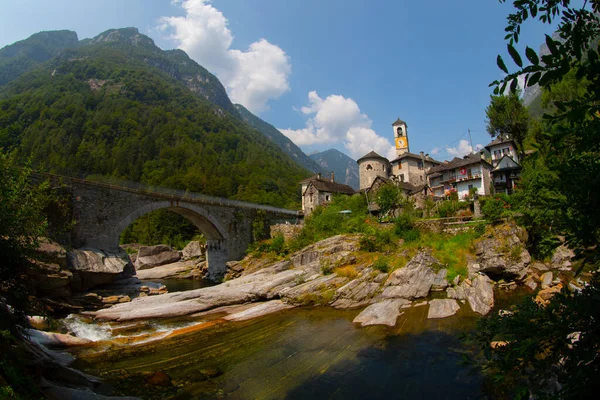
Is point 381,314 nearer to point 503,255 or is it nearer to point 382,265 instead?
point 382,265

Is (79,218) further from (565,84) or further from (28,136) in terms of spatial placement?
(28,136)

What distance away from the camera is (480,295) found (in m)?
16.0

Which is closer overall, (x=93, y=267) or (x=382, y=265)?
(x=93, y=267)

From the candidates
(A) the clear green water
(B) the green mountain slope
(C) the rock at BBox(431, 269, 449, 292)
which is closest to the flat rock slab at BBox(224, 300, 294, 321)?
(A) the clear green water

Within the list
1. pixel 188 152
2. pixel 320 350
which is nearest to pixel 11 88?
pixel 188 152

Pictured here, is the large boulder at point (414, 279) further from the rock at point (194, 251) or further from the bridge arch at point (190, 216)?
the rock at point (194, 251)

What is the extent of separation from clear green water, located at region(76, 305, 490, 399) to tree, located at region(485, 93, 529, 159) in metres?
31.9

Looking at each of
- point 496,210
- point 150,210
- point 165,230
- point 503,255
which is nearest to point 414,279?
point 503,255

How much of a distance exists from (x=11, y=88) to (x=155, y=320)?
132106 millimetres

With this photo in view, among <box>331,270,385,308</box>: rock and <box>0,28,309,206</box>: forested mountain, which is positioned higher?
<box>0,28,309,206</box>: forested mountain

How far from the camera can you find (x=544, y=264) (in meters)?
20.8

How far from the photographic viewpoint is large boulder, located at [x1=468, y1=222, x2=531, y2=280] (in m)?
19.1

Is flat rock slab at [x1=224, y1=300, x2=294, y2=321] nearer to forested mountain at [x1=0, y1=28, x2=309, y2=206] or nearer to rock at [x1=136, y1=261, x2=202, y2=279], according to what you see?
rock at [x1=136, y1=261, x2=202, y2=279]

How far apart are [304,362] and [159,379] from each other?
15.0 feet
